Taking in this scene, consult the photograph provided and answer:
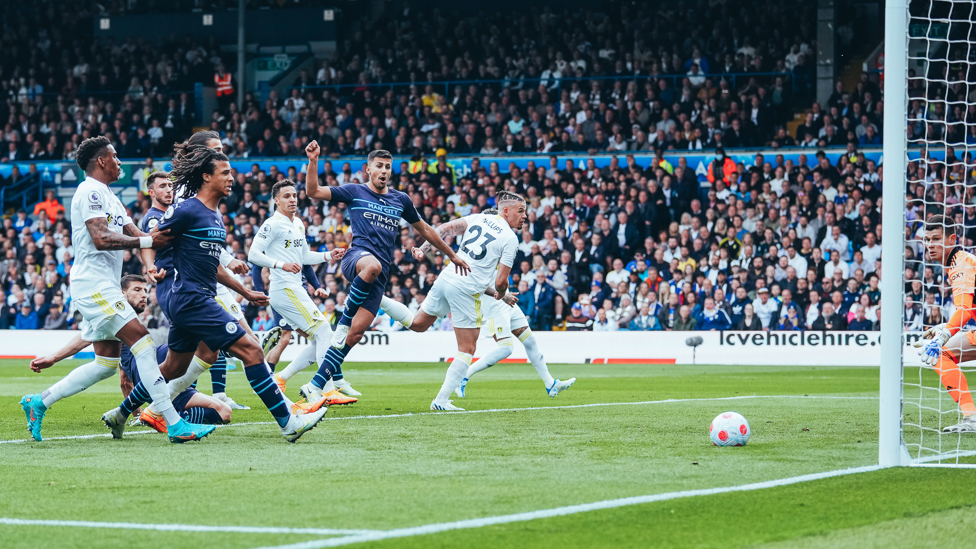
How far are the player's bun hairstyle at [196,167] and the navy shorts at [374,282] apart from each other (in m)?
2.86

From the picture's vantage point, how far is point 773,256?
2322 cm

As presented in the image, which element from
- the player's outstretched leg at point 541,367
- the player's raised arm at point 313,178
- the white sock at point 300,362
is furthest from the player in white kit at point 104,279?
the player's outstretched leg at point 541,367

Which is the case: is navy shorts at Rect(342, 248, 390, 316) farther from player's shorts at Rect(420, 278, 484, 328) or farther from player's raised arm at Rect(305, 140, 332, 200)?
player's shorts at Rect(420, 278, 484, 328)

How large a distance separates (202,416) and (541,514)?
5385 millimetres

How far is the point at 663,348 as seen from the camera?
2317 cm

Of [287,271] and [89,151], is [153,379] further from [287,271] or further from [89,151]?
[287,271]

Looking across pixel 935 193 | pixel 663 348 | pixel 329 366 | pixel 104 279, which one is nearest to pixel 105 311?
pixel 104 279

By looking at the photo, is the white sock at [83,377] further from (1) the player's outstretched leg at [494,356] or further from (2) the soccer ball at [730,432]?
(1) the player's outstretched leg at [494,356]

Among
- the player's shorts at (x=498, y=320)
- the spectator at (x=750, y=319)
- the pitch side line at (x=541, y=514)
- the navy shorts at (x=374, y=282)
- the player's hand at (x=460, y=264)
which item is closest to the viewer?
the pitch side line at (x=541, y=514)

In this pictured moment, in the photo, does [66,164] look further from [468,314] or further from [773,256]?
[468,314]

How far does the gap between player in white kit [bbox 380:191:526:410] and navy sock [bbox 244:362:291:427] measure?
3.66 meters

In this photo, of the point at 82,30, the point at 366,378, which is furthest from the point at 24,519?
the point at 82,30

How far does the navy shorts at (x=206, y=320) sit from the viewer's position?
27.2ft

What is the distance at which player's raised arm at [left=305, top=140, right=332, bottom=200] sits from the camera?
9.77 metres
